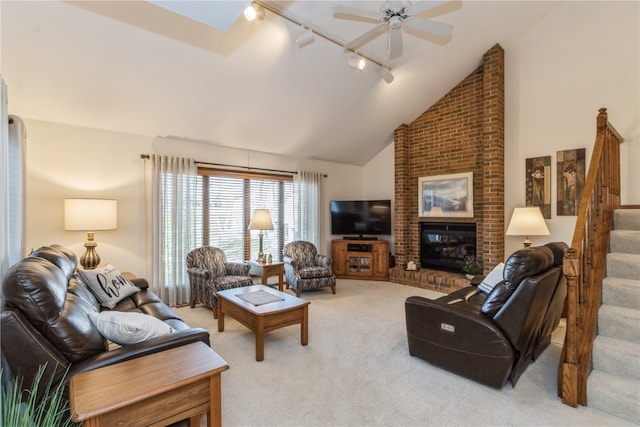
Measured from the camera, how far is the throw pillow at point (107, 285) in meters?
2.88

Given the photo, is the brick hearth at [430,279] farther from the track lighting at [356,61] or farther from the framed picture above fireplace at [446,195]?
the track lighting at [356,61]

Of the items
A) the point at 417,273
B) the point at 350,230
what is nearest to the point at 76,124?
the point at 350,230

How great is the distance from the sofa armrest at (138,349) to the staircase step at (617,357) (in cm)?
274

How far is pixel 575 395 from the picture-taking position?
2100 mm

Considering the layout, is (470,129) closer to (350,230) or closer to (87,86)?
(350,230)

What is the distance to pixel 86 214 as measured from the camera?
3.36 meters

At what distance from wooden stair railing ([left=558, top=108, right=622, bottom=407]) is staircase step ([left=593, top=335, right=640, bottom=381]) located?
2.8 inches

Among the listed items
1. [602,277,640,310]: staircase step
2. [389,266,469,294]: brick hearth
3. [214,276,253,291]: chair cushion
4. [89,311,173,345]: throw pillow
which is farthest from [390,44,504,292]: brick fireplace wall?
[89,311,173,345]: throw pillow

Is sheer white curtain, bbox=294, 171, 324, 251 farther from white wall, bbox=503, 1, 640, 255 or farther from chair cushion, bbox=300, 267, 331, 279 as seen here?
white wall, bbox=503, 1, 640, 255

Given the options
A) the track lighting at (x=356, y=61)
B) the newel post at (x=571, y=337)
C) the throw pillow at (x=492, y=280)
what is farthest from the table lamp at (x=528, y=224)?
the track lighting at (x=356, y=61)

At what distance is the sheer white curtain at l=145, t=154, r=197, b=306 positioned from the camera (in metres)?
4.29

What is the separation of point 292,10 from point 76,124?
116 inches

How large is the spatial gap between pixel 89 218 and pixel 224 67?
2.27 metres

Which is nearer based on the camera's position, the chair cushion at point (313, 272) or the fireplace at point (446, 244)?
the chair cushion at point (313, 272)
